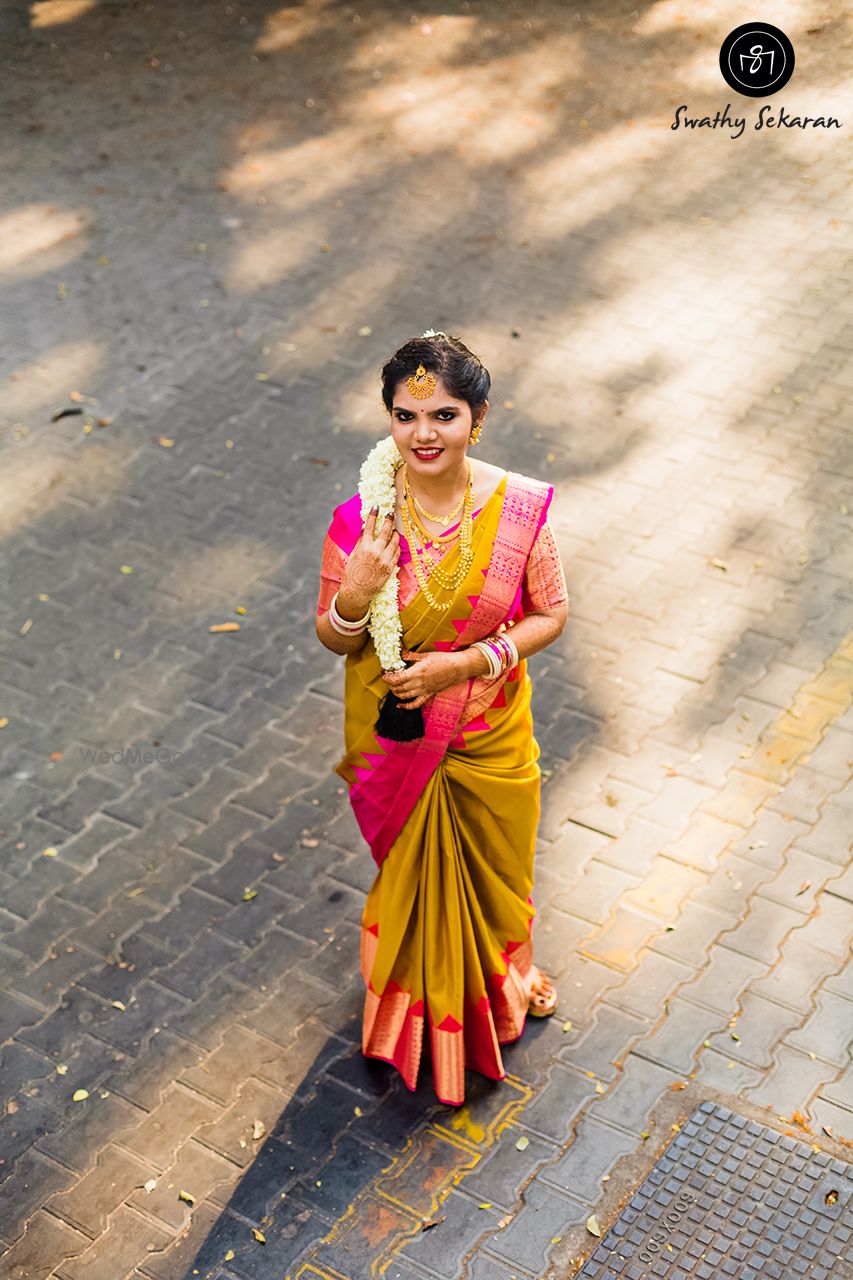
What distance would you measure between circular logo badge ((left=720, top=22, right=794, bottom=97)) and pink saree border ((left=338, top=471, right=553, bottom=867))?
915cm

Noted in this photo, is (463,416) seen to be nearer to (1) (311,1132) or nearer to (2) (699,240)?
(1) (311,1132)

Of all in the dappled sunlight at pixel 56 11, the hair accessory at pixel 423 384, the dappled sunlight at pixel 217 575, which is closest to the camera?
the hair accessory at pixel 423 384

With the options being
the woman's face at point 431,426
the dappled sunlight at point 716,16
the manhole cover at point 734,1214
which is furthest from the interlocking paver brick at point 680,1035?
the dappled sunlight at point 716,16

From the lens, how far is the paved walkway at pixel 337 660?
4957mm

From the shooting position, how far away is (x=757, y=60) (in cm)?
1259

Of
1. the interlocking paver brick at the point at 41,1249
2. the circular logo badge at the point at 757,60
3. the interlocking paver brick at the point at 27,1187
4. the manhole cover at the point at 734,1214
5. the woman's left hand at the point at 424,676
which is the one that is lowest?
the interlocking paver brick at the point at 27,1187

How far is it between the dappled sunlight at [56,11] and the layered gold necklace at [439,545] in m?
12.3

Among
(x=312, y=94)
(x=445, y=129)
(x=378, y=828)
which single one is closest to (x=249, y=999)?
(x=378, y=828)

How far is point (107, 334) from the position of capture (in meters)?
9.66

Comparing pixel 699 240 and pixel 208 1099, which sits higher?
pixel 699 240

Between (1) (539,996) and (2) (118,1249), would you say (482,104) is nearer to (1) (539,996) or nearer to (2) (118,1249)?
(1) (539,996)

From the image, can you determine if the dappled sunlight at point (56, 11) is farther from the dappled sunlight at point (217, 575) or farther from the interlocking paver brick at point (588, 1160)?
the interlocking paver brick at point (588, 1160)

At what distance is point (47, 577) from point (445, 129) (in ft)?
20.8

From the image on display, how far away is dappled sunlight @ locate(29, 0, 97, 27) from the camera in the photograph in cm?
1456
